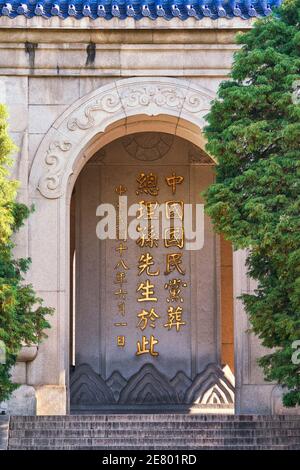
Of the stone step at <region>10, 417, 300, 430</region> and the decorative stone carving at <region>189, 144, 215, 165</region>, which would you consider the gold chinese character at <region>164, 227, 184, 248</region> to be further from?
the stone step at <region>10, 417, 300, 430</region>

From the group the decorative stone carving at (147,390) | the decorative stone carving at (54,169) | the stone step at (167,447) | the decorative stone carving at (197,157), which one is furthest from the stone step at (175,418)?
the decorative stone carving at (197,157)

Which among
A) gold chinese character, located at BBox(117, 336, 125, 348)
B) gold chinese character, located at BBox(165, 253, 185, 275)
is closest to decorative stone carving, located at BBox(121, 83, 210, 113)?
gold chinese character, located at BBox(165, 253, 185, 275)

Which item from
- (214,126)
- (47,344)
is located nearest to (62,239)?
(47,344)

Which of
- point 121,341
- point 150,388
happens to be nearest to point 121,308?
point 121,341

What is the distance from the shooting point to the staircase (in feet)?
35.3

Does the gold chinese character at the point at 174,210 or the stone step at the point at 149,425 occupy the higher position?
the gold chinese character at the point at 174,210

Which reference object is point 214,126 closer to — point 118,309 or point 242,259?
point 242,259

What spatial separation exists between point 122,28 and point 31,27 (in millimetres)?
984

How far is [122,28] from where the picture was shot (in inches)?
527

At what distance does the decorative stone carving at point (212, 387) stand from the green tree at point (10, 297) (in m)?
4.49

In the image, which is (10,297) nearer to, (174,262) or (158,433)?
(158,433)

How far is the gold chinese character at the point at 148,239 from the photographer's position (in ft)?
52.4

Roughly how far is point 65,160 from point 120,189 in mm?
2568

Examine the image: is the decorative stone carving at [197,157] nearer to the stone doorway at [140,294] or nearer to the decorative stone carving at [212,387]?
the stone doorway at [140,294]
